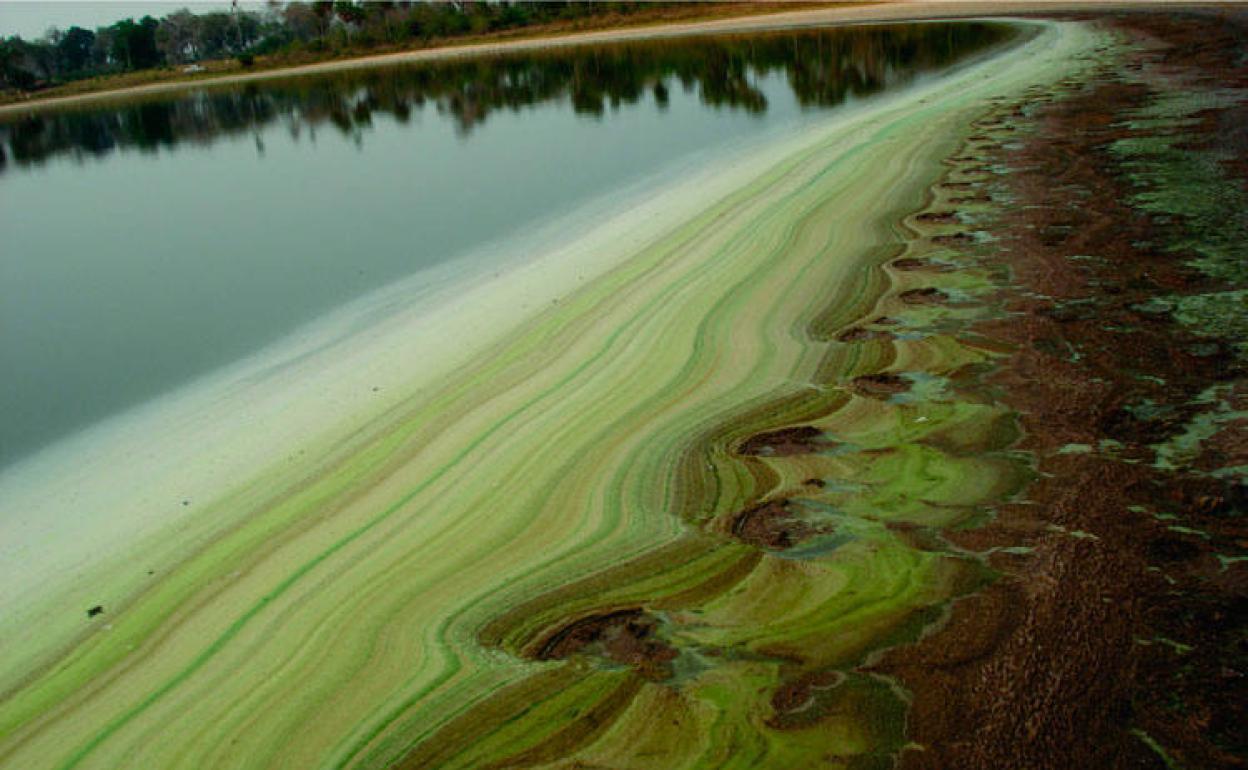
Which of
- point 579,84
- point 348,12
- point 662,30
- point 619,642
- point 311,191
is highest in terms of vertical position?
point 348,12

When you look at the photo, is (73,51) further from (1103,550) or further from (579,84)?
(1103,550)

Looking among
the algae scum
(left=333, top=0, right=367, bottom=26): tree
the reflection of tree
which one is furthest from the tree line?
the algae scum

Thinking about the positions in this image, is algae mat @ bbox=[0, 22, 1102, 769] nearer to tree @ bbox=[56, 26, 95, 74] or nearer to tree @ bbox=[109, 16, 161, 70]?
tree @ bbox=[109, 16, 161, 70]

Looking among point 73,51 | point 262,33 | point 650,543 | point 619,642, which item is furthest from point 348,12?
point 619,642

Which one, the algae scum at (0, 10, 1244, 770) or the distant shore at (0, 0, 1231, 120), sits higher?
the distant shore at (0, 0, 1231, 120)

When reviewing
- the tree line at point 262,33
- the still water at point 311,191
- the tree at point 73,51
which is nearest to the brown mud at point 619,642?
the still water at point 311,191
